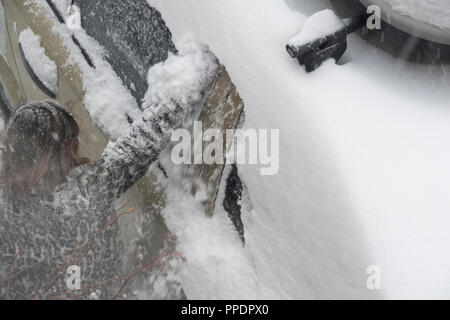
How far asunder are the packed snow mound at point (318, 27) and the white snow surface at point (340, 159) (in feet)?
0.19

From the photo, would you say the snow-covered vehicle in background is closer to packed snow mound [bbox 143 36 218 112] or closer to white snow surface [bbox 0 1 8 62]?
packed snow mound [bbox 143 36 218 112]

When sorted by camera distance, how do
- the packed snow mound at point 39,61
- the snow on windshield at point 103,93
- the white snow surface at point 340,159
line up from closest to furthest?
the white snow surface at point 340,159 → the snow on windshield at point 103,93 → the packed snow mound at point 39,61

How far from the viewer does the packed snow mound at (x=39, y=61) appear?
266 cm

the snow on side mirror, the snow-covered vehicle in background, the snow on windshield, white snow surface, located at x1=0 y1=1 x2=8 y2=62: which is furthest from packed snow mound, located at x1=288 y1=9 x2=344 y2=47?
white snow surface, located at x1=0 y1=1 x2=8 y2=62

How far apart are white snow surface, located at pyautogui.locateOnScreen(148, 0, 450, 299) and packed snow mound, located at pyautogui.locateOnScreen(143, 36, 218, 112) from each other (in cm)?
7

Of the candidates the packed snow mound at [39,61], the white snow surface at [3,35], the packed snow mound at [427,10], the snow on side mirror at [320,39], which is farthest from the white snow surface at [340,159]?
the white snow surface at [3,35]

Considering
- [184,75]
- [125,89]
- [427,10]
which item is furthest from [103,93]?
[427,10]

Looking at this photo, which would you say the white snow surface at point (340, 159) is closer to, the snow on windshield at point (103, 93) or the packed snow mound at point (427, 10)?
the packed snow mound at point (427, 10)

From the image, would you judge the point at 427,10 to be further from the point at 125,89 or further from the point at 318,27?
the point at 125,89

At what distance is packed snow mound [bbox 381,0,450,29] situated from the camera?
1478mm

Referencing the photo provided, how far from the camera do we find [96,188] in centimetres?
204

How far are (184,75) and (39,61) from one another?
1.28 m

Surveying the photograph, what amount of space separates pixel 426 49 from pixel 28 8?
2.28 metres

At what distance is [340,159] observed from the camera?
4.69 ft
